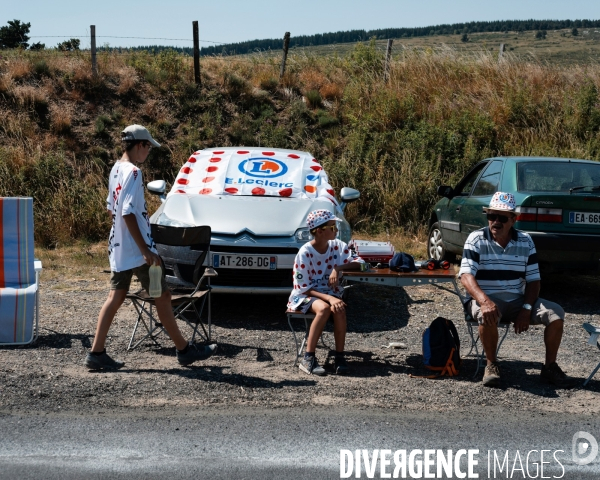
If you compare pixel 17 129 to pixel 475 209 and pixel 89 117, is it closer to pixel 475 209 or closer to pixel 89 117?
pixel 89 117

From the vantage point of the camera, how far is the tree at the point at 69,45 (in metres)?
23.3

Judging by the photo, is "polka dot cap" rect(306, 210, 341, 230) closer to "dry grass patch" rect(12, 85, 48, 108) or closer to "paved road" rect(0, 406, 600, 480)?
"paved road" rect(0, 406, 600, 480)

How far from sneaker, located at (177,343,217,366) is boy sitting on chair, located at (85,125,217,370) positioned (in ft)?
0.42

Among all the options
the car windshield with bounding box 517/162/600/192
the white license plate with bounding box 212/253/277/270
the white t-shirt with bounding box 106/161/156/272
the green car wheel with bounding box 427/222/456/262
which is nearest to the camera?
the white t-shirt with bounding box 106/161/156/272

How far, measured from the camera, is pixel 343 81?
2197 centimetres

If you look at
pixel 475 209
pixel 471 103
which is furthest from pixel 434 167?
pixel 475 209

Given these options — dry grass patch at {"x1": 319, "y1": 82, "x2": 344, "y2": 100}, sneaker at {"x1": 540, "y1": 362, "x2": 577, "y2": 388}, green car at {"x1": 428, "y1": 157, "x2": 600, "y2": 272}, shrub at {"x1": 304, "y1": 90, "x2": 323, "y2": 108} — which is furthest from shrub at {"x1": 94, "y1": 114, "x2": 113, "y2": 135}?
sneaker at {"x1": 540, "y1": 362, "x2": 577, "y2": 388}

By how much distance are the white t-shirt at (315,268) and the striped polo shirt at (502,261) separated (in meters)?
0.94

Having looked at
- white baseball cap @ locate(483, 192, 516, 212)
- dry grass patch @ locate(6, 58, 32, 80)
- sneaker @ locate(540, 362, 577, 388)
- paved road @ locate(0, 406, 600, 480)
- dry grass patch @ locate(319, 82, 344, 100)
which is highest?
dry grass patch @ locate(6, 58, 32, 80)

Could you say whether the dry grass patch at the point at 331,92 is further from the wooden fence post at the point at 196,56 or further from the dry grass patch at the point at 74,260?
the dry grass patch at the point at 74,260

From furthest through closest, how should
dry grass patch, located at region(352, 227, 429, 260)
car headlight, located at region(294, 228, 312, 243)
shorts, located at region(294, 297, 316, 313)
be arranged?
dry grass patch, located at region(352, 227, 429, 260)
car headlight, located at region(294, 228, 312, 243)
shorts, located at region(294, 297, 316, 313)

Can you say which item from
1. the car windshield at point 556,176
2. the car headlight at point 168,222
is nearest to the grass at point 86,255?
the car headlight at point 168,222

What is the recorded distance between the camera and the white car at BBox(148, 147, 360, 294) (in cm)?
762

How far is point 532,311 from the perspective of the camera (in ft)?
19.6
